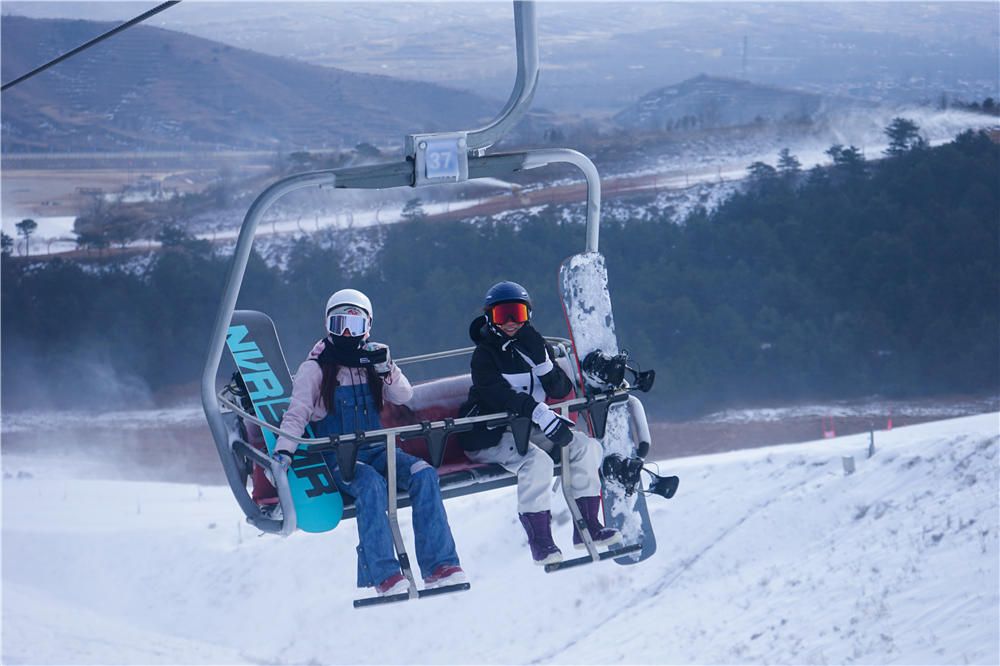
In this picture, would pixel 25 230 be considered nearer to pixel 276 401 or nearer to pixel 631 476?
pixel 276 401

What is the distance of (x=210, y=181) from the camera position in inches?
2248

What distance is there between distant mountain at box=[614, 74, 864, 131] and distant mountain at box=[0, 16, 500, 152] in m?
8.52

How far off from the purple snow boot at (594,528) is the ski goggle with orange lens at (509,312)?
0.88m

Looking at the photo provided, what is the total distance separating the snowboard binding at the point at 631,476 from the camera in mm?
5195

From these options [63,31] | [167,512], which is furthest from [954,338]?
[63,31]

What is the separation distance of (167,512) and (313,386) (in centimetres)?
2273

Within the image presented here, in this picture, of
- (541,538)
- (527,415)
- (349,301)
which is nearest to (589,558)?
(541,538)

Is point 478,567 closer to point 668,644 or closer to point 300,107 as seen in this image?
point 668,644

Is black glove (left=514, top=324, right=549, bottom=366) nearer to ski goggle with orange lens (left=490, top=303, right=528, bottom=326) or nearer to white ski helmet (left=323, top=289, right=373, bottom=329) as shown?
ski goggle with orange lens (left=490, top=303, right=528, bottom=326)

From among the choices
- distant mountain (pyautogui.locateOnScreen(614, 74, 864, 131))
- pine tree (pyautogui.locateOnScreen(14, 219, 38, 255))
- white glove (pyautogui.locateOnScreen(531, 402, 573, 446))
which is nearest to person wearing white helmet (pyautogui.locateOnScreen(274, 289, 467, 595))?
white glove (pyautogui.locateOnScreen(531, 402, 573, 446))

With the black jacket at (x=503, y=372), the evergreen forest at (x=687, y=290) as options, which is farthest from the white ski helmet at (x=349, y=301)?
the evergreen forest at (x=687, y=290)

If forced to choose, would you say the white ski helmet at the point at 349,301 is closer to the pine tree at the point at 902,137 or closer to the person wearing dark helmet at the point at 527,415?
the person wearing dark helmet at the point at 527,415

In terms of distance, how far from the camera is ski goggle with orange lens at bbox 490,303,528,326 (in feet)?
17.2

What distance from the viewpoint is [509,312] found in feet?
17.2
